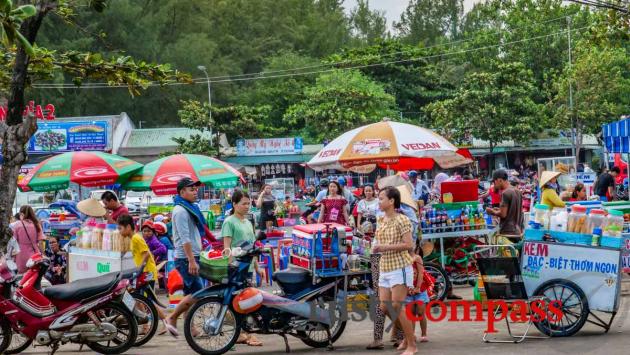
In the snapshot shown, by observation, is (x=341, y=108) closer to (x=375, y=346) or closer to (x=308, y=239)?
(x=308, y=239)

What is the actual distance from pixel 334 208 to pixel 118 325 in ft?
19.9

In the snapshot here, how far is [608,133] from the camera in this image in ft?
57.3

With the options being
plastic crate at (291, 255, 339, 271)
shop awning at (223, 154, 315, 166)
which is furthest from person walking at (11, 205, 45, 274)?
shop awning at (223, 154, 315, 166)

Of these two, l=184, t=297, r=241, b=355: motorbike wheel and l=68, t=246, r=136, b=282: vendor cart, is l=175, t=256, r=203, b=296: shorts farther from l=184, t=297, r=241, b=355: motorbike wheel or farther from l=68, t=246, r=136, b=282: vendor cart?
l=68, t=246, r=136, b=282: vendor cart

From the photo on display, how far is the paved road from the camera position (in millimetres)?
8539

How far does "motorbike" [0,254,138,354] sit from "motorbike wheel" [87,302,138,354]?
10 mm

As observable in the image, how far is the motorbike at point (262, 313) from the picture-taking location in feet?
28.0

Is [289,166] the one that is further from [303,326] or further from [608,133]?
[303,326]

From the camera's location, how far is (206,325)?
8.49m

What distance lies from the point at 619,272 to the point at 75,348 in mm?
6068

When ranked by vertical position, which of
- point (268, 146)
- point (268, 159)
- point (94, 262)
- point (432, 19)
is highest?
point (432, 19)

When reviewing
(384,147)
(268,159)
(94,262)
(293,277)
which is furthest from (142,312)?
(268,159)

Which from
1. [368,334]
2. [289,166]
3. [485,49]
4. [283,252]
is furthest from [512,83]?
[368,334]

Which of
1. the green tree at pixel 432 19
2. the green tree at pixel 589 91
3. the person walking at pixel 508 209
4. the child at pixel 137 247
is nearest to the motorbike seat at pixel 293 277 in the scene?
the child at pixel 137 247
